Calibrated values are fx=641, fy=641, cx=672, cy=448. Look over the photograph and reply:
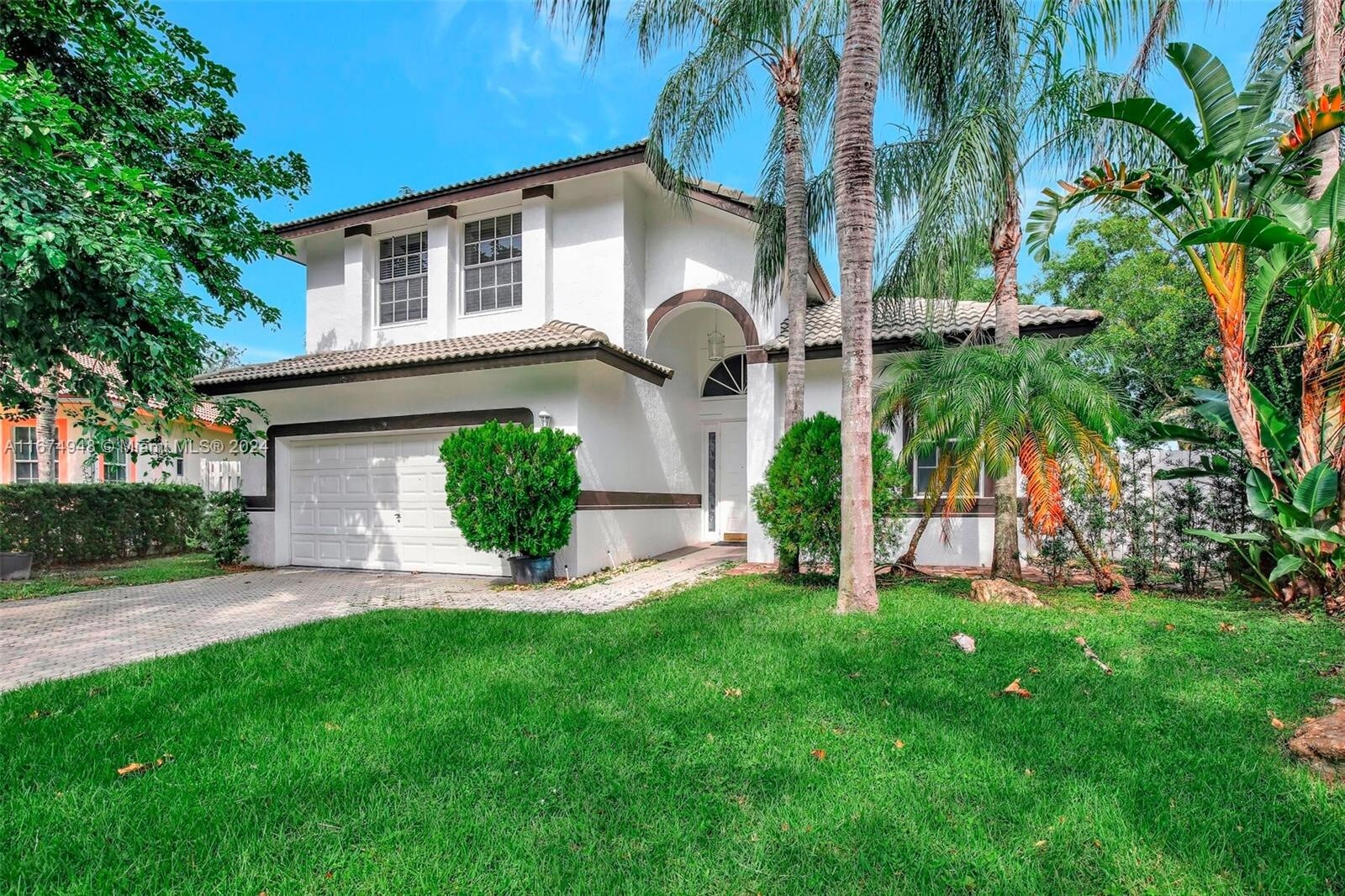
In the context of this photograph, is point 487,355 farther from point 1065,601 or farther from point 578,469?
point 1065,601

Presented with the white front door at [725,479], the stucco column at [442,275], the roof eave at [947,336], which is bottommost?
the white front door at [725,479]

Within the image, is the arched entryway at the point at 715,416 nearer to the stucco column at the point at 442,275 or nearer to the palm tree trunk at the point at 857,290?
the stucco column at the point at 442,275

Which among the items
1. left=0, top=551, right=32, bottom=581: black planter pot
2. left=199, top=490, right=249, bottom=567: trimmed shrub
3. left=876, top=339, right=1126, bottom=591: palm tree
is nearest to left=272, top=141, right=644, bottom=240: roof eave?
left=199, top=490, right=249, bottom=567: trimmed shrub

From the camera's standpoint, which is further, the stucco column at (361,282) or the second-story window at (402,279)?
the stucco column at (361,282)

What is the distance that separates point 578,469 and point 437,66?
10.3m

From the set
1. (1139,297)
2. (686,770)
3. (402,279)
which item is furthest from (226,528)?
(1139,297)

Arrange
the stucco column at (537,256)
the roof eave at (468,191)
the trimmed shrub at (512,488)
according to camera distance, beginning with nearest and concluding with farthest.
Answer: the trimmed shrub at (512,488)
the roof eave at (468,191)
the stucco column at (537,256)

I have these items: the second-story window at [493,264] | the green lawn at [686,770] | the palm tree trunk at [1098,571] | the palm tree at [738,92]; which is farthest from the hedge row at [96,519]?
the palm tree trunk at [1098,571]

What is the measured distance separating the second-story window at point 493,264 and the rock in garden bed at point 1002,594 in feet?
30.5

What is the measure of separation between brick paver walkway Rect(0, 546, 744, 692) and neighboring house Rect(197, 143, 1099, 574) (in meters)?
1.15

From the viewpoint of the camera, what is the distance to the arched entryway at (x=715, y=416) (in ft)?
48.4

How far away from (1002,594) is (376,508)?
1031 cm

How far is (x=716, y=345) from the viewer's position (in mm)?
15023

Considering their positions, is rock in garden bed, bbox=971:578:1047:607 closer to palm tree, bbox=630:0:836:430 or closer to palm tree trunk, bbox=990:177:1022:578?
palm tree trunk, bbox=990:177:1022:578
